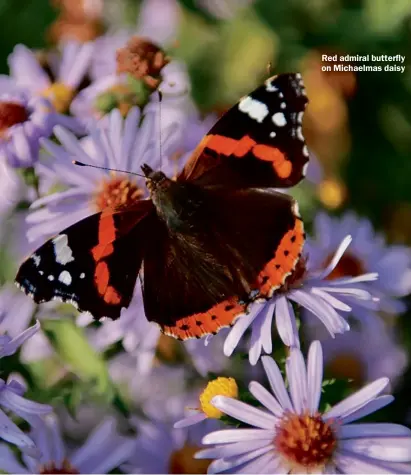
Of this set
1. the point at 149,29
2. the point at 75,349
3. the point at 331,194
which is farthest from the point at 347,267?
the point at 149,29

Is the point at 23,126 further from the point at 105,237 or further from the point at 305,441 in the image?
the point at 305,441

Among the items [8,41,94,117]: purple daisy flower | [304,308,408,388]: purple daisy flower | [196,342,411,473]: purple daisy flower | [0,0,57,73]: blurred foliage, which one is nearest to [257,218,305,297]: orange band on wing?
[196,342,411,473]: purple daisy flower

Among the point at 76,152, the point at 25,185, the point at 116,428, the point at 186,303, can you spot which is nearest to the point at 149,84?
the point at 76,152

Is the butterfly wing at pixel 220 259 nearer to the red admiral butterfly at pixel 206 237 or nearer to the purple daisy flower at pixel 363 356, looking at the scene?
the red admiral butterfly at pixel 206 237

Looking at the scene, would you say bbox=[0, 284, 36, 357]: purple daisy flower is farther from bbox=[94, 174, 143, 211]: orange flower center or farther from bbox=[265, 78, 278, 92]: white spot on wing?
bbox=[265, 78, 278, 92]: white spot on wing

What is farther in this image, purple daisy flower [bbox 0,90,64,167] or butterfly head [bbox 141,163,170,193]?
purple daisy flower [bbox 0,90,64,167]

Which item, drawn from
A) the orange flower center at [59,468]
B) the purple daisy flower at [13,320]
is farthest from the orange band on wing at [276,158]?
the orange flower center at [59,468]

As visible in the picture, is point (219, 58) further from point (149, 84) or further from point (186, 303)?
point (186, 303)
